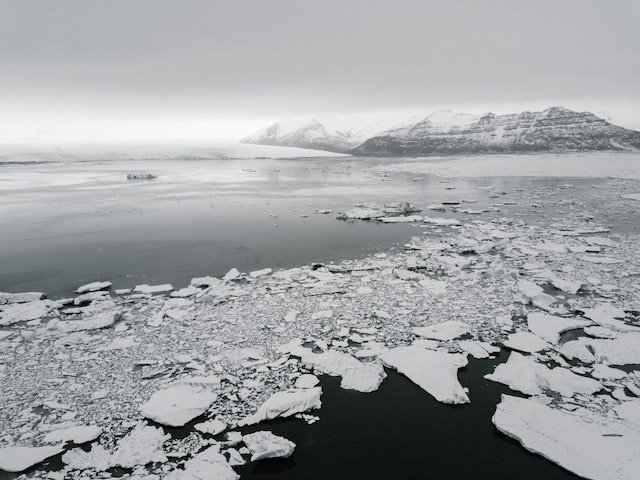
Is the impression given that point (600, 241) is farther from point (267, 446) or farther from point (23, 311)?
point (23, 311)

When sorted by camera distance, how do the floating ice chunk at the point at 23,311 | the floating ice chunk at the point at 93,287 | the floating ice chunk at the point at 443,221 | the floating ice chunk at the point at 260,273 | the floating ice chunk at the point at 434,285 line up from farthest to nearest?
the floating ice chunk at the point at 443,221 → the floating ice chunk at the point at 260,273 → the floating ice chunk at the point at 93,287 → the floating ice chunk at the point at 434,285 → the floating ice chunk at the point at 23,311

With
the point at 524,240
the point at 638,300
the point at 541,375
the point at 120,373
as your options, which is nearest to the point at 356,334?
the point at 541,375

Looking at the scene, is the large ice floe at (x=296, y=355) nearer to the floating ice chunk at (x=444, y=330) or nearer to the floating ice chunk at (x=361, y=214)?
the floating ice chunk at (x=444, y=330)

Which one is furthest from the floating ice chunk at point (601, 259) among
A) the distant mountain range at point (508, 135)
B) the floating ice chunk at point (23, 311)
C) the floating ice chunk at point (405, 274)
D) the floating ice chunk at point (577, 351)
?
the distant mountain range at point (508, 135)

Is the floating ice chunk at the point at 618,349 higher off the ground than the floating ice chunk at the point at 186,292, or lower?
lower

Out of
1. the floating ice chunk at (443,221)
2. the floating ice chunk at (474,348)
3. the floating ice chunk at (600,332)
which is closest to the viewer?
the floating ice chunk at (474,348)

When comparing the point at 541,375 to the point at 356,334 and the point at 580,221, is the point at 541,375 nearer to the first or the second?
the point at 356,334

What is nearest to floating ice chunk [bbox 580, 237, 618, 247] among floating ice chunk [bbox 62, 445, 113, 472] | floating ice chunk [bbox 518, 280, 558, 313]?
floating ice chunk [bbox 518, 280, 558, 313]
